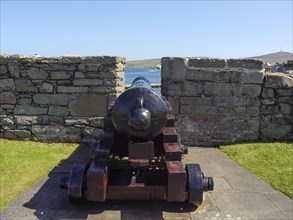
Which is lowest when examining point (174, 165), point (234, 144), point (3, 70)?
point (234, 144)

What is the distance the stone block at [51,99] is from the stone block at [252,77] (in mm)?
3218

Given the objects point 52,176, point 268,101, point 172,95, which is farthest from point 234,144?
point 52,176

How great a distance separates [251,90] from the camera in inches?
257

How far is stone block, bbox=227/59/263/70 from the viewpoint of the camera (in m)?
6.54

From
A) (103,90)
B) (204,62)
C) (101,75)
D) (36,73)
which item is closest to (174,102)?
(204,62)

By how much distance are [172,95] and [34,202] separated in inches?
135

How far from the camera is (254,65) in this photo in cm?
656

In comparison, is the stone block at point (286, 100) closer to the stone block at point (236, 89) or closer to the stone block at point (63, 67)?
the stone block at point (236, 89)

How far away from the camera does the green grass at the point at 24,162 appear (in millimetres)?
4250

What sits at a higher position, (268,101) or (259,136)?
(268,101)

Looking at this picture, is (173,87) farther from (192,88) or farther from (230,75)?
(230,75)

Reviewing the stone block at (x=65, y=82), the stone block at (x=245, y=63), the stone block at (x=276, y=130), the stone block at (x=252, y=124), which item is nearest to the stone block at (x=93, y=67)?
the stone block at (x=65, y=82)

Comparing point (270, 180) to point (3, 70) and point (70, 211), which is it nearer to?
point (70, 211)

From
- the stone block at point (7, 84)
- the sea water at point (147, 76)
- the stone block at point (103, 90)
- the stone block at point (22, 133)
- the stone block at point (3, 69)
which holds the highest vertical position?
the stone block at point (3, 69)
